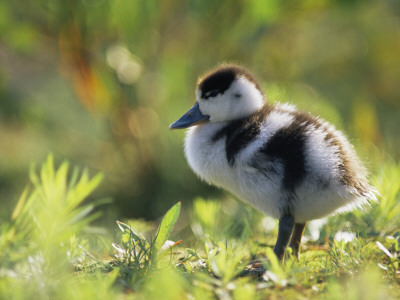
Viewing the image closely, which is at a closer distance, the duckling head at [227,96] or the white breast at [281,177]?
the white breast at [281,177]

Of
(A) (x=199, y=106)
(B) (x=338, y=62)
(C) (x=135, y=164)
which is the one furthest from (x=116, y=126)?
(B) (x=338, y=62)

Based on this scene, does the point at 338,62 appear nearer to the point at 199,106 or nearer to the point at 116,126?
the point at 116,126

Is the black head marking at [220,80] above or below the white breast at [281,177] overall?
above

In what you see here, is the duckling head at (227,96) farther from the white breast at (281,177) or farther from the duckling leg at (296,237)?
the duckling leg at (296,237)

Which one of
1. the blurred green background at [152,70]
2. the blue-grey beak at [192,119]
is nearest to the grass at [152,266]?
the blue-grey beak at [192,119]

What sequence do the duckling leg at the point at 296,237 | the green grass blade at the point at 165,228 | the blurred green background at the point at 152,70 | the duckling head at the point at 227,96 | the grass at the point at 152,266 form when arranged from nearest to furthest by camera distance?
the grass at the point at 152,266 → the green grass blade at the point at 165,228 → the duckling leg at the point at 296,237 → the duckling head at the point at 227,96 → the blurred green background at the point at 152,70

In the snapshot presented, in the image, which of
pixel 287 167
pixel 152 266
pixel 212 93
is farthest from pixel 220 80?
pixel 152 266

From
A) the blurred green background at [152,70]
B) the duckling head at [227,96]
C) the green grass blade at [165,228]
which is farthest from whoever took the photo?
the blurred green background at [152,70]

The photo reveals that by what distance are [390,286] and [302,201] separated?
0.81 ft

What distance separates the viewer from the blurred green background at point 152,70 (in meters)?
2.13

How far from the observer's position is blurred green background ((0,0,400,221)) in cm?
213

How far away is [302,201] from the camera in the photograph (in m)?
1.05

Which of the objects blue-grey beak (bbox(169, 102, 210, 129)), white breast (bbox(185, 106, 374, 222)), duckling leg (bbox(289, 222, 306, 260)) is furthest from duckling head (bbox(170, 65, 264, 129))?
duckling leg (bbox(289, 222, 306, 260))

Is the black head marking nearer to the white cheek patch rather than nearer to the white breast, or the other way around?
the white cheek patch
